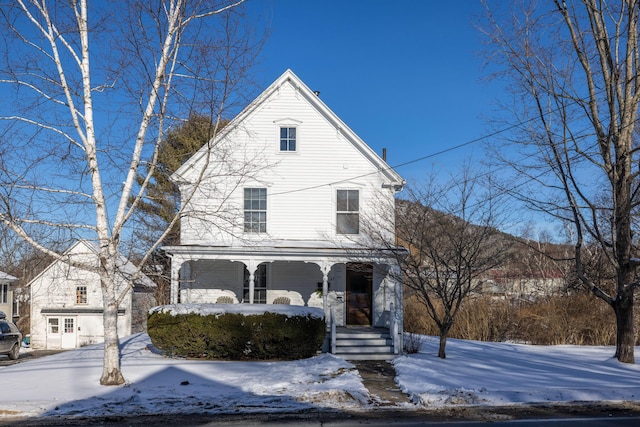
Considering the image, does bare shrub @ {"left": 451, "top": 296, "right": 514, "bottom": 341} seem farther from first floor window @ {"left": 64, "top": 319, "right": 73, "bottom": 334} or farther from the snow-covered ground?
first floor window @ {"left": 64, "top": 319, "right": 73, "bottom": 334}

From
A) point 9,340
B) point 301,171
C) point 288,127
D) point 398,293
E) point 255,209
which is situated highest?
point 288,127

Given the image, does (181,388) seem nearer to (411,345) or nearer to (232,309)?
(232,309)

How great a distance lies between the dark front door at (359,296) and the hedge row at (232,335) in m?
4.39

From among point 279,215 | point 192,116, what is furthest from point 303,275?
point 192,116

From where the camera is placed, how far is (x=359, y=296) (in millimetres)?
18938

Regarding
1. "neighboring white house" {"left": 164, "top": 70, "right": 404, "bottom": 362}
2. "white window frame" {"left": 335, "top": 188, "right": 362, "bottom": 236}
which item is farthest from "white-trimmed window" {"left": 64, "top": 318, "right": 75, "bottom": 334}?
"white window frame" {"left": 335, "top": 188, "right": 362, "bottom": 236}

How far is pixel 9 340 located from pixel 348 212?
635 inches

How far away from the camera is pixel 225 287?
1877 centimetres

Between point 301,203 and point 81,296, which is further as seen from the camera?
point 81,296

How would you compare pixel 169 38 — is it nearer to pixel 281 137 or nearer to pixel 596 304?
pixel 281 137

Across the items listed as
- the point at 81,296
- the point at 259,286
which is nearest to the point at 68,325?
the point at 81,296

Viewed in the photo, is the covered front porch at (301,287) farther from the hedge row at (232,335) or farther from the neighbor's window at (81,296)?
the neighbor's window at (81,296)

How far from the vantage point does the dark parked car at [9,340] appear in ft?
78.2

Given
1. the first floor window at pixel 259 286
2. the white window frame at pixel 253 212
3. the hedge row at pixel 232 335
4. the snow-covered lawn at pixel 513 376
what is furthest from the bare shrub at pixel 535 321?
the hedge row at pixel 232 335
